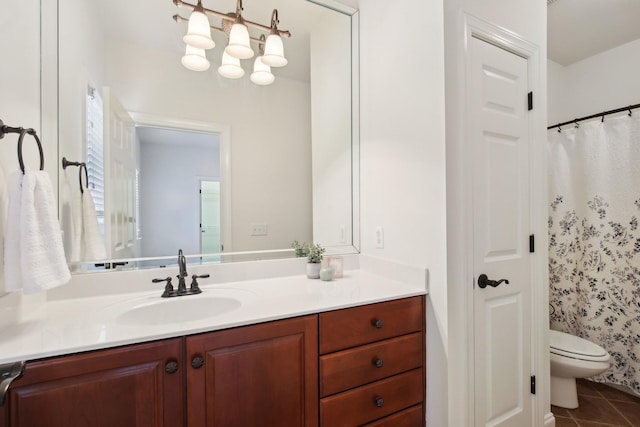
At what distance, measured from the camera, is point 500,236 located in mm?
1413

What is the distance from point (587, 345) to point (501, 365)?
979mm

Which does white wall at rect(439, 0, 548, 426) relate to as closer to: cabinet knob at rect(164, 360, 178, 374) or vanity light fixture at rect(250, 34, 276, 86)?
vanity light fixture at rect(250, 34, 276, 86)

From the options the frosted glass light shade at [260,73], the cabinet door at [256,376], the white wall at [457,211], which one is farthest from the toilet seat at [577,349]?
the frosted glass light shade at [260,73]

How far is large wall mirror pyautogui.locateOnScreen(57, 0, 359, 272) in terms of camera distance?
1.31m

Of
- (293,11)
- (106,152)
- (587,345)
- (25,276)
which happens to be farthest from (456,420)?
(293,11)

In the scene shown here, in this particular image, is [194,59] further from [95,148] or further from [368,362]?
[368,362]

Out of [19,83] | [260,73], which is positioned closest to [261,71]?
[260,73]

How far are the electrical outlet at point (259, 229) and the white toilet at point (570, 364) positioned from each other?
1980mm

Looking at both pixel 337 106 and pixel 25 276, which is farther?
pixel 337 106

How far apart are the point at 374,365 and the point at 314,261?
60 centimetres

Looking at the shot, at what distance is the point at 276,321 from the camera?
40.6 inches

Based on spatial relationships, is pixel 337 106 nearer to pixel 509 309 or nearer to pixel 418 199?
pixel 418 199

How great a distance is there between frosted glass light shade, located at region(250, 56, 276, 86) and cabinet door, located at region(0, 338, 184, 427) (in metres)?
1.39

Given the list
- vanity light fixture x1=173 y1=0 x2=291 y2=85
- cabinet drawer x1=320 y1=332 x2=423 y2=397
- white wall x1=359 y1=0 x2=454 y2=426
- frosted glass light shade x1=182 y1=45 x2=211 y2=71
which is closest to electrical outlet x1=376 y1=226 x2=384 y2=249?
white wall x1=359 y1=0 x2=454 y2=426
